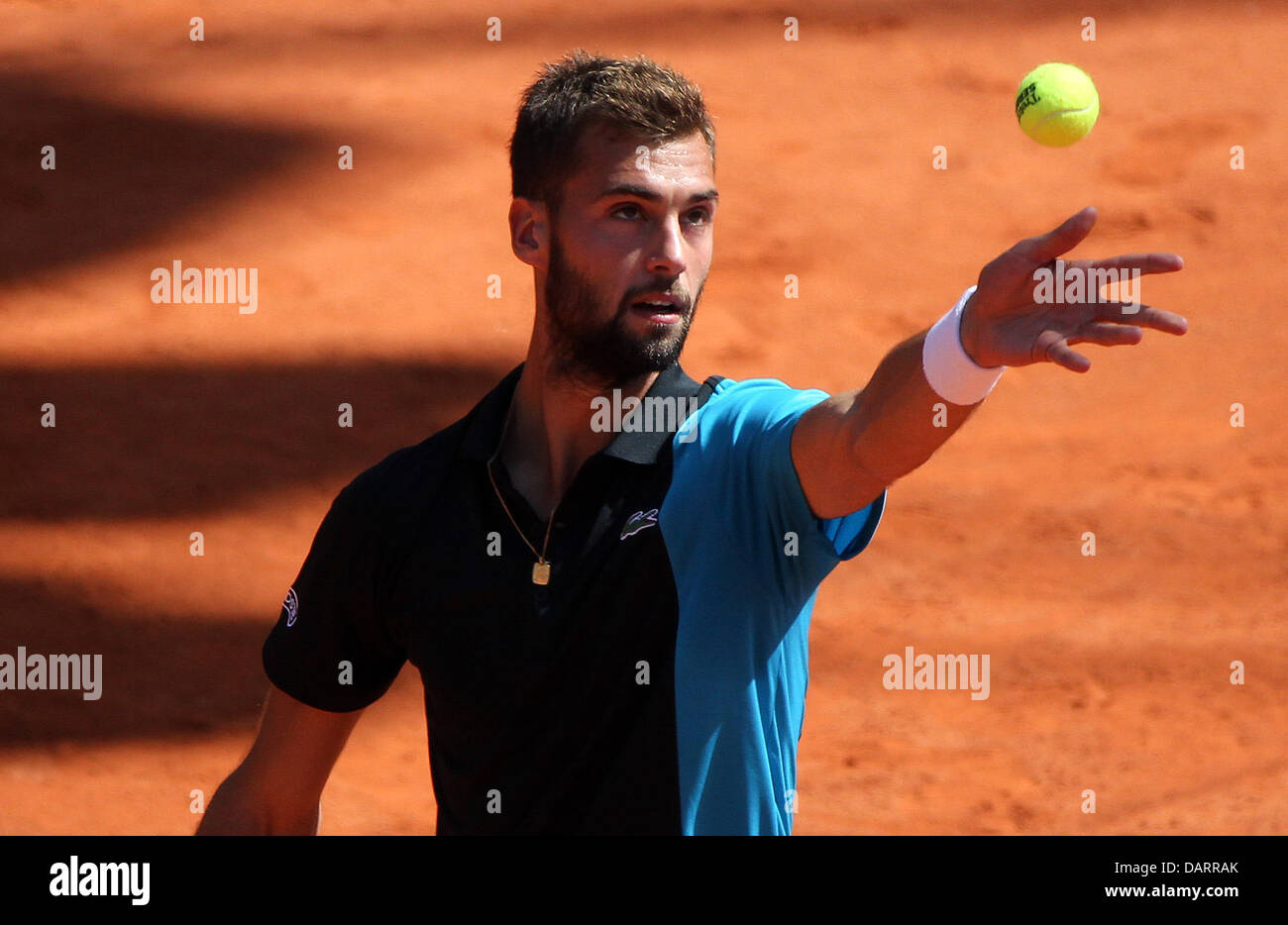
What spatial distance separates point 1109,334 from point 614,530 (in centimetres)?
96

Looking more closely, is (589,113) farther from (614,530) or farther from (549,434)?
(614,530)

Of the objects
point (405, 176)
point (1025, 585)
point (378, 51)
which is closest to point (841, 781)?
point (1025, 585)

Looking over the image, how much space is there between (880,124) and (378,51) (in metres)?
3.28

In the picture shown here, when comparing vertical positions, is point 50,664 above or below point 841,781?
above

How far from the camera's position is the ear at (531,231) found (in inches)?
123

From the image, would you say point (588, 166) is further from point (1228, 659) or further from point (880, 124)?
point (880, 124)

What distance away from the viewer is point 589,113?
9.91ft

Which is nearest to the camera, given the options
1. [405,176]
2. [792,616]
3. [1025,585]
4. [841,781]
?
[792,616]

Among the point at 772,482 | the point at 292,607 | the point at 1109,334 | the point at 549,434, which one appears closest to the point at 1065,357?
the point at 1109,334

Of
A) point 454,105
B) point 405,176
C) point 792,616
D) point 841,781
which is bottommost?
point 841,781

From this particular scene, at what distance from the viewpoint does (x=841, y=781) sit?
5965 millimetres

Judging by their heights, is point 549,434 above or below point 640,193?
below

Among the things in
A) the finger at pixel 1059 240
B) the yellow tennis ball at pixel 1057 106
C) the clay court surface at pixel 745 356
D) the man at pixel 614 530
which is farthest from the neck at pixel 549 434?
the clay court surface at pixel 745 356

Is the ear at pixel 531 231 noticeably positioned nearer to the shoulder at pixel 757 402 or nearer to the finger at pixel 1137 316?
the shoulder at pixel 757 402
